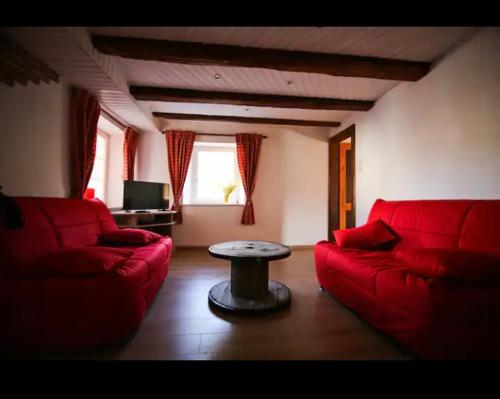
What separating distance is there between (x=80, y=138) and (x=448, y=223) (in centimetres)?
370

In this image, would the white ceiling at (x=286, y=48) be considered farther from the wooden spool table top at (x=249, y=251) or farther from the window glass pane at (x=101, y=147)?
the wooden spool table top at (x=249, y=251)

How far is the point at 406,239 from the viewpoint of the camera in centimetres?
202

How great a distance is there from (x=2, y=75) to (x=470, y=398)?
317 cm

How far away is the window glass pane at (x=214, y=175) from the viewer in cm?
440

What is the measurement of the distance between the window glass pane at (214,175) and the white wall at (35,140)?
87.3 inches

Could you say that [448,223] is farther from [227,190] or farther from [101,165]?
[101,165]

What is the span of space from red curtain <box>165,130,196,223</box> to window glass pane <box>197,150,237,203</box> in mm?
339

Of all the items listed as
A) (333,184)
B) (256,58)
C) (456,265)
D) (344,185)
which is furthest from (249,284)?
(344,185)

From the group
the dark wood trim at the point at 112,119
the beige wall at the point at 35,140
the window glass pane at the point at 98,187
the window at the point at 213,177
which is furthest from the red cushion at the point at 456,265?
the window glass pane at the point at 98,187

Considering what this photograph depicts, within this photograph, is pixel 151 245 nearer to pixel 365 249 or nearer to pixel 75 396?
pixel 75 396

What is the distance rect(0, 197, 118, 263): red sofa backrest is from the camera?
1333mm

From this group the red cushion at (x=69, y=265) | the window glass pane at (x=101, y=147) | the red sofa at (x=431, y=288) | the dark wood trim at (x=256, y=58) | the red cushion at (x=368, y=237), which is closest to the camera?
the red sofa at (x=431, y=288)

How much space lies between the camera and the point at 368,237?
212 centimetres

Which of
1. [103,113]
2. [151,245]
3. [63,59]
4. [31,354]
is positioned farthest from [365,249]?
[103,113]
